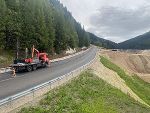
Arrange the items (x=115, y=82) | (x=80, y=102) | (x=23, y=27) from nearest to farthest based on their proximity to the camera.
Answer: (x=80, y=102), (x=115, y=82), (x=23, y=27)

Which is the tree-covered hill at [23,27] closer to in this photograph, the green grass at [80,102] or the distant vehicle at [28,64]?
the distant vehicle at [28,64]

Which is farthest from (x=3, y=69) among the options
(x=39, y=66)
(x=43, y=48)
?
(x=43, y=48)

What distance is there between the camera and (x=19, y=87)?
3058cm

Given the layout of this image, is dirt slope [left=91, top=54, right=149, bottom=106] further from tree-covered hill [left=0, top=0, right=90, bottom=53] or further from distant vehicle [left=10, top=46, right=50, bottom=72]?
tree-covered hill [left=0, top=0, right=90, bottom=53]

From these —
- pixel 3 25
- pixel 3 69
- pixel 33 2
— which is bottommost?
pixel 3 69

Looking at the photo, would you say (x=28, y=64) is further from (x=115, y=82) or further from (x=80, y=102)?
(x=80, y=102)

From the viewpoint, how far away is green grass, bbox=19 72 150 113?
74.6 ft

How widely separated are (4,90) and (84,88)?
273 inches

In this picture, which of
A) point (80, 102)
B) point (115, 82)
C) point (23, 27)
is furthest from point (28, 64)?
point (23, 27)

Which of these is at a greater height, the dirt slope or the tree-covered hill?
the tree-covered hill

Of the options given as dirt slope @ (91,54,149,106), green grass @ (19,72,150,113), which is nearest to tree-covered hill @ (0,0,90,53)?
dirt slope @ (91,54,149,106)

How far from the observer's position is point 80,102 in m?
25.5

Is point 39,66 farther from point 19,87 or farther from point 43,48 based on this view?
point 43,48

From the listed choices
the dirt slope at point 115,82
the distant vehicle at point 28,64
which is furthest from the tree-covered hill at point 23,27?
the dirt slope at point 115,82
